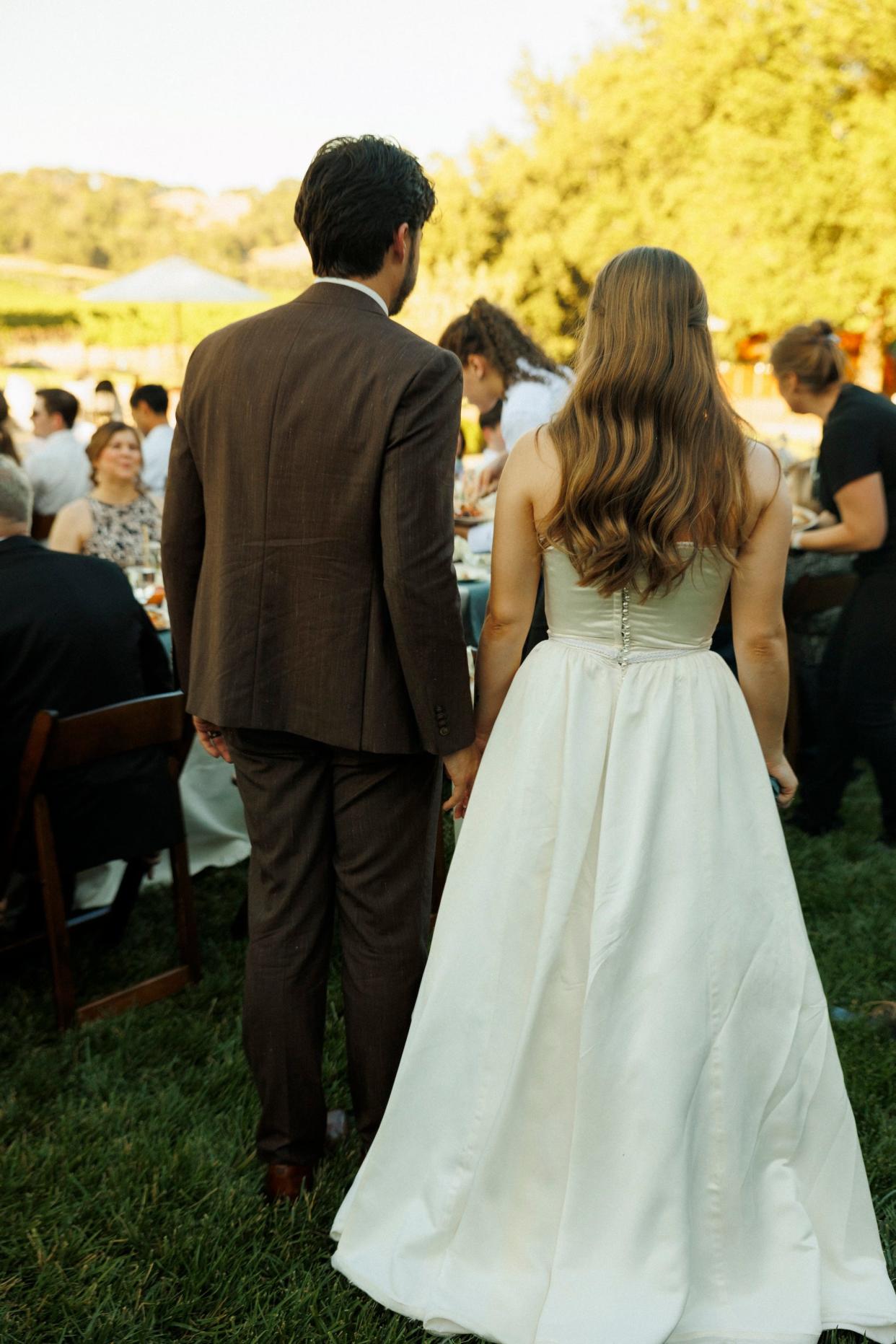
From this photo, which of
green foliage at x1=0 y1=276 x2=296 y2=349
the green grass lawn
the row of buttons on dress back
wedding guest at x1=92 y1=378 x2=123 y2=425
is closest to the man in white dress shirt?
wedding guest at x1=92 y1=378 x2=123 y2=425

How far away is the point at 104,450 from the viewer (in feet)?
17.5

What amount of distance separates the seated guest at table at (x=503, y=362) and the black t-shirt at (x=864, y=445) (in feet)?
3.93

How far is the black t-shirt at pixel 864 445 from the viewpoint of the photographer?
4340 millimetres

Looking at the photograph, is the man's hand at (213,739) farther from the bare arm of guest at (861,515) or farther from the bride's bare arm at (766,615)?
the bare arm of guest at (861,515)

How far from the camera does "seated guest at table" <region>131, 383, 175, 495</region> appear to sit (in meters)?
7.80

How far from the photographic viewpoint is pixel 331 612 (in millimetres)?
2240

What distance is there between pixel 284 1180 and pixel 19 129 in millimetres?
84812

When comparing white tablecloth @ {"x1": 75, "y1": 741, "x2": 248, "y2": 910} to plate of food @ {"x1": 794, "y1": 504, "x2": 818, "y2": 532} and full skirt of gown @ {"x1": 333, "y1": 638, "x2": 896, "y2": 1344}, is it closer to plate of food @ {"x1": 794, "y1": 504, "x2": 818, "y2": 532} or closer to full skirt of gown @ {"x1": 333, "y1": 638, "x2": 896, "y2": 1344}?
full skirt of gown @ {"x1": 333, "y1": 638, "x2": 896, "y2": 1344}

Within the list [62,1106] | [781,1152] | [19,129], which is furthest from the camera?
[19,129]

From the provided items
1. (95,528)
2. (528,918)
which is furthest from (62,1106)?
(95,528)

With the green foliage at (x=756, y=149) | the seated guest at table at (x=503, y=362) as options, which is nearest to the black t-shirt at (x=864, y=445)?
the seated guest at table at (x=503, y=362)

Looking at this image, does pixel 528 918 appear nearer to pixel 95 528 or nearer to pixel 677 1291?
pixel 677 1291

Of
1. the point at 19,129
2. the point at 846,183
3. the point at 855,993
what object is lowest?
the point at 855,993

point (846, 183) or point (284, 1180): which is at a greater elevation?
point (846, 183)
